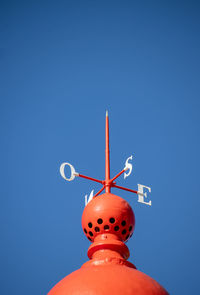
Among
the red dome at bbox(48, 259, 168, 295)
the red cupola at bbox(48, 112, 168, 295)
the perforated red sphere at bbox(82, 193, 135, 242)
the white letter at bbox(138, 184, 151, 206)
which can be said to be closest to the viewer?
the red dome at bbox(48, 259, 168, 295)

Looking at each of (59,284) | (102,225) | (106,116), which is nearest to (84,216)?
(102,225)

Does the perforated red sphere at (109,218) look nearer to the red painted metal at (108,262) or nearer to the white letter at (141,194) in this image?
the red painted metal at (108,262)

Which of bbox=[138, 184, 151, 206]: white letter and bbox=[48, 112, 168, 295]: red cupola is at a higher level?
bbox=[138, 184, 151, 206]: white letter

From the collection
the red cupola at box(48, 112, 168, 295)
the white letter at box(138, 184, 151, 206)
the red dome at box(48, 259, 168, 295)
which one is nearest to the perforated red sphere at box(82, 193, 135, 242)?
the red cupola at box(48, 112, 168, 295)

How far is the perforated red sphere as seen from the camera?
7453mm

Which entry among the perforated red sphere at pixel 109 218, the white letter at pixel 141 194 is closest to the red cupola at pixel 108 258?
the perforated red sphere at pixel 109 218

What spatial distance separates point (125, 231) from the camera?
300 inches

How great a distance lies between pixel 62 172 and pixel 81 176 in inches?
19.0

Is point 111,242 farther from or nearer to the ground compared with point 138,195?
nearer to the ground

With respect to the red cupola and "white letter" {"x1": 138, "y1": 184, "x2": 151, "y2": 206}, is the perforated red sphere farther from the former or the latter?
"white letter" {"x1": 138, "y1": 184, "x2": 151, "y2": 206}

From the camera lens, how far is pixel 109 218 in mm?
7438

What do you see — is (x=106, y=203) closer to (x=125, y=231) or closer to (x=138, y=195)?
(x=125, y=231)

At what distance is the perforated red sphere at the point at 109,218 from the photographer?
24.5 ft

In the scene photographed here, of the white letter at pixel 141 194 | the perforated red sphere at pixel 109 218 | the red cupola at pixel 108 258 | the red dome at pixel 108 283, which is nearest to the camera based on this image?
the red dome at pixel 108 283
